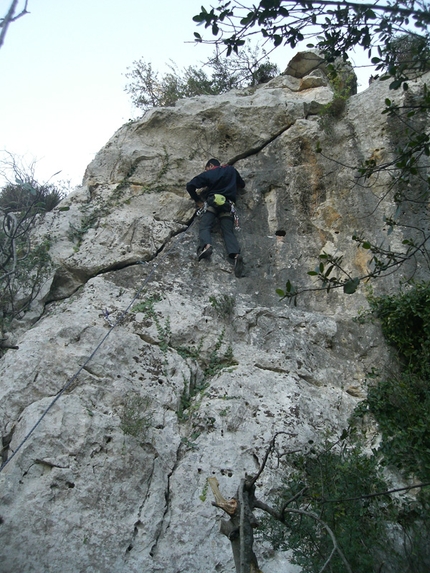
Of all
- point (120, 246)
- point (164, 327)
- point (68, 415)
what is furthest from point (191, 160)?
point (68, 415)

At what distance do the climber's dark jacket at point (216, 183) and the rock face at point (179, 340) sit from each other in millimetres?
375

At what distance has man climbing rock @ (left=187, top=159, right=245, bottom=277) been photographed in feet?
Answer: 25.6

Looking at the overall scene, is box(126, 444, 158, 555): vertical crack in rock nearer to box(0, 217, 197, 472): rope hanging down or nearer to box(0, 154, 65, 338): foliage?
box(0, 217, 197, 472): rope hanging down

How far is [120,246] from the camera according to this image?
303 inches

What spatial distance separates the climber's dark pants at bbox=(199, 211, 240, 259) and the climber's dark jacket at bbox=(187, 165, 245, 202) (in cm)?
35

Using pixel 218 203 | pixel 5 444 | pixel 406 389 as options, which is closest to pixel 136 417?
pixel 5 444

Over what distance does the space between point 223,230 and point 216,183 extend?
0.79 m

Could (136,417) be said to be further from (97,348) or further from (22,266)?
(22,266)

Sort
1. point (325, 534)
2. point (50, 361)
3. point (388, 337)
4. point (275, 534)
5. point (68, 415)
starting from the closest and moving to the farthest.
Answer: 1. point (325, 534)
2. point (275, 534)
3. point (68, 415)
4. point (50, 361)
5. point (388, 337)

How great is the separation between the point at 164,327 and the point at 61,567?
296 cm

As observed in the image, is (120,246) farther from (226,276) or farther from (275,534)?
(275,534)

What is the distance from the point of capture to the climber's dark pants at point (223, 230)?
7840mm

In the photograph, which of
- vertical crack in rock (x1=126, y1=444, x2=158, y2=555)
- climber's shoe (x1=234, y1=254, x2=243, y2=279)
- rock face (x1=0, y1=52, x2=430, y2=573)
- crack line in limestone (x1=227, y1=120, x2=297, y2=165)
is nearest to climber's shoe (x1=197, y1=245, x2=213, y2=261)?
rock face (x1=0, y1=52, x2=430, y2=573)

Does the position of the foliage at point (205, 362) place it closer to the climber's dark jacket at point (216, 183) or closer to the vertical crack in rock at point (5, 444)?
the vertical crack in rock at point (5, 444)
